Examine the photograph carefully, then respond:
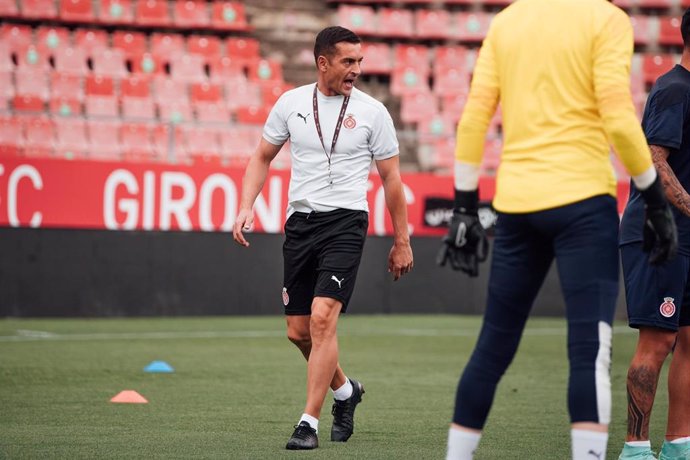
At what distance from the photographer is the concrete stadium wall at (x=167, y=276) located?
14.7 meters

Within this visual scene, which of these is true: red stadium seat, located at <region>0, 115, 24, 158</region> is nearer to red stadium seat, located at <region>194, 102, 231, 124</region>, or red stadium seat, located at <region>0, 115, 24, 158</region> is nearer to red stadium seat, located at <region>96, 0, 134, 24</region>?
red stadium seat, located at <region>194, 102, 231, 124</region>

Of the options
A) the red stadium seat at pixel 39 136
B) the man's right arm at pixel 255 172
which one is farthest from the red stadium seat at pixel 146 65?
the man's right arm at pixel 255 172

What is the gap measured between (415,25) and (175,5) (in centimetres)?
452

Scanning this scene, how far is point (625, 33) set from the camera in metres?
4.40

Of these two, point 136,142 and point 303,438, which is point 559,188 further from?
point 136,142

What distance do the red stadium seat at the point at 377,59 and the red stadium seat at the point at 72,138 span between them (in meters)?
7.19

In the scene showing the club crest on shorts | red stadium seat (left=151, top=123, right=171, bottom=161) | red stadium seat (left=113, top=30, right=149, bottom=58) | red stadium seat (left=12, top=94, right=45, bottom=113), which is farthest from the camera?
red stadium seat (left=113, top=30, right=149, bottom=58)

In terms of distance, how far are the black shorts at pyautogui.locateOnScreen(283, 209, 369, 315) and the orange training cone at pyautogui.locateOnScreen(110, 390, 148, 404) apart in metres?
1.83

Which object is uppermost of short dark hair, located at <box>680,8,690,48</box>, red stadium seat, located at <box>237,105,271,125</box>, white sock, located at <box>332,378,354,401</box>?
short dark hair, located at <box>680,8,690,48</box>

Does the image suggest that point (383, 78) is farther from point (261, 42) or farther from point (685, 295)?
Result: point (685, 295)

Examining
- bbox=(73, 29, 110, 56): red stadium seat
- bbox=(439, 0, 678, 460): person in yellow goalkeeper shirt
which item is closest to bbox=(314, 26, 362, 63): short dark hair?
bbox=(439, 0, 678, 460): person in yellow goalkeeper shirt

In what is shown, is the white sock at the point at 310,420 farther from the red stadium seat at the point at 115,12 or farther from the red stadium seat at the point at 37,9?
the red stadium seat at the point at 115,12

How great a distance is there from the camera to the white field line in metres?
12.7

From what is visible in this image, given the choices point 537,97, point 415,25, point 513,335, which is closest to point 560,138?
point 537,97
